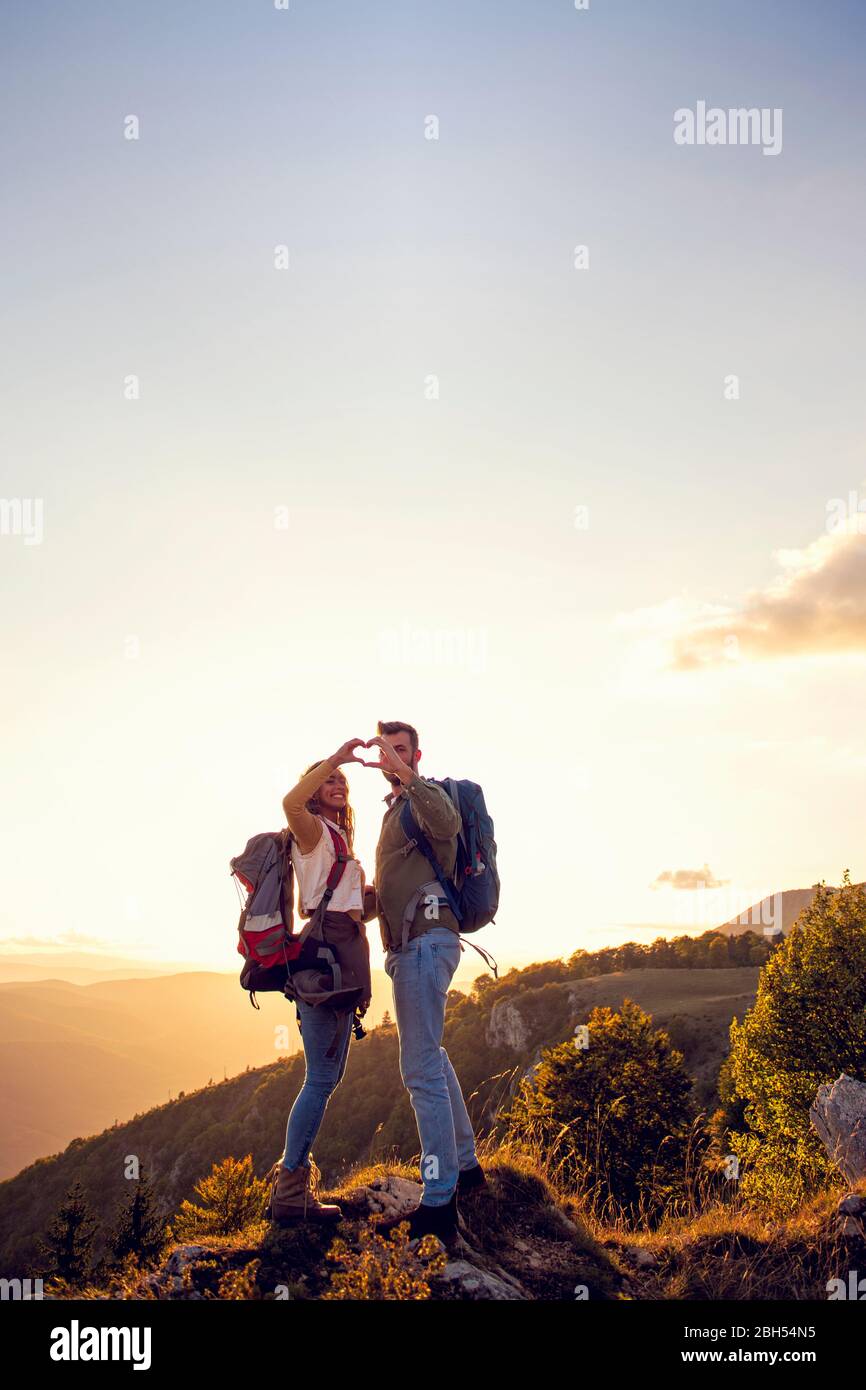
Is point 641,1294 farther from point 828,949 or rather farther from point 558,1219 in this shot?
point 828,949

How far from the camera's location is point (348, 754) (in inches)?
223

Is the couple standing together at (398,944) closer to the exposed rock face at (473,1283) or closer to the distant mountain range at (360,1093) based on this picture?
the exposed rock face at (473,1283)

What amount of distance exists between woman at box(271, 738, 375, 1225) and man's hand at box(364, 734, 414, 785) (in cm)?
9

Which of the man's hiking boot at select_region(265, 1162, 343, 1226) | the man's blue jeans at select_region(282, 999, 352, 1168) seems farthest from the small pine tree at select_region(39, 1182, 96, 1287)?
the man's blue jeans at select_region(282, 999, 352, 1168)

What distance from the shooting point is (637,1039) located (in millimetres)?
25984

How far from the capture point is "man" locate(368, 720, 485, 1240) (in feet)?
17.6

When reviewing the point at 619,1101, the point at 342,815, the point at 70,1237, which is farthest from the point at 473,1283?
the point at 70,1237

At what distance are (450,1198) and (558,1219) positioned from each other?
65.5 inches

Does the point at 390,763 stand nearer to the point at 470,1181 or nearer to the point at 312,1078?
the point at 312,1078

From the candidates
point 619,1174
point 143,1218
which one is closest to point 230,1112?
point 143,1218

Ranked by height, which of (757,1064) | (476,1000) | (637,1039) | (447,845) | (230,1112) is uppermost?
(447,845)

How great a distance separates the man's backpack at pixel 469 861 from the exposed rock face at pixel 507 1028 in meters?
87.8

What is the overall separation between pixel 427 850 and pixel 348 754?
854mm
